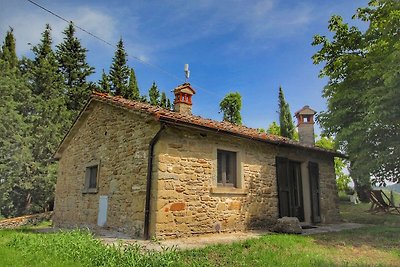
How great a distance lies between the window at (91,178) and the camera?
33.8 ft

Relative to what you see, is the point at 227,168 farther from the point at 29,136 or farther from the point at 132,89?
the point at 132,89

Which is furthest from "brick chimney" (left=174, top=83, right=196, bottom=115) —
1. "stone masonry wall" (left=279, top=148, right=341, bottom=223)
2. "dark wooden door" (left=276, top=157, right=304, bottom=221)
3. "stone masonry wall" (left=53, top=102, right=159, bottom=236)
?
"stone masonry wall" (left=279, top=148, right=341, bottom=223)

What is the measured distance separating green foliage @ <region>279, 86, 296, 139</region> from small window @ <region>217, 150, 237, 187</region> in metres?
23.2

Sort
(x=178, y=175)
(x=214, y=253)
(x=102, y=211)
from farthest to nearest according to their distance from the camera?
(x=102, y=211) → (x=178, y=175) → (x=214, y=253)

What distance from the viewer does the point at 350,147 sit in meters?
12.0

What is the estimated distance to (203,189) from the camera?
7945 millimetres

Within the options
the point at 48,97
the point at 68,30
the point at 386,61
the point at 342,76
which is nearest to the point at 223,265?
the point at 386,61

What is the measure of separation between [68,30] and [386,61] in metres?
25.4

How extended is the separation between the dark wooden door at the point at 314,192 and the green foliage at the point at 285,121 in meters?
19.7

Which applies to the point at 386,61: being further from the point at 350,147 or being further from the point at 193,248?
the point at 193,248

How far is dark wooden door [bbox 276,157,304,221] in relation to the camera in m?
10.2

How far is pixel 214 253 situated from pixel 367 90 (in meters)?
9.34

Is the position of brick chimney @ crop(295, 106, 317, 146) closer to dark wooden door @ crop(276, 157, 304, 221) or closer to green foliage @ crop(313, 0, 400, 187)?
green foliage @ crop(313, 0, 400, 187)

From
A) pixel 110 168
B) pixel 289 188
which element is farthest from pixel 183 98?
pixel 289 188
